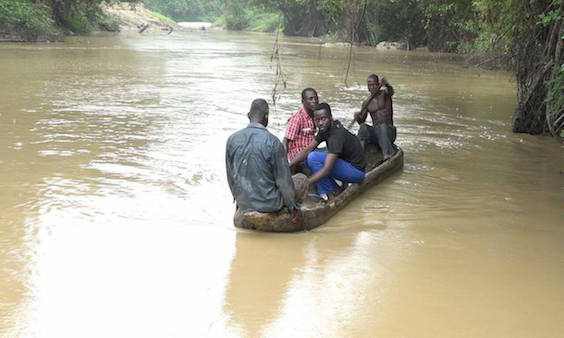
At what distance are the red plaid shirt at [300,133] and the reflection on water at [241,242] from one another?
85 centimetres

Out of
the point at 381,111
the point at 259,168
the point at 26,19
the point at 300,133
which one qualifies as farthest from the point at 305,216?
the point at 26,19

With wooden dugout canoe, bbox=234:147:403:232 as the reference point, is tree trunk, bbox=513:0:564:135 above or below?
above

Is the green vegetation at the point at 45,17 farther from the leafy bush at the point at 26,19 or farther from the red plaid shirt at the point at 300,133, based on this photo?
the red plaid shirt at the point at 300,133

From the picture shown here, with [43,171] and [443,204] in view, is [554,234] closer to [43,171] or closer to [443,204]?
[443,204]

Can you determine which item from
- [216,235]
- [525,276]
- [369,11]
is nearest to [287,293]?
[216,235]

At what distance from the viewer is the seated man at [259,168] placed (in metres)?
5.57

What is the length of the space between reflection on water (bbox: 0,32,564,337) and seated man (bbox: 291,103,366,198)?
0.35 m

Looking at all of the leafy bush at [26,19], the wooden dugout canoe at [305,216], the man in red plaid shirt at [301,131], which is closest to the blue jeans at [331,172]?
the wooden dugout canoe at [305,216]

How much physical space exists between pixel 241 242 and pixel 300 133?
175cm

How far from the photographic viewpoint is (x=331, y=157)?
6277mm

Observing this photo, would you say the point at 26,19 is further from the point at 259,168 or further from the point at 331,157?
the point at 259,168

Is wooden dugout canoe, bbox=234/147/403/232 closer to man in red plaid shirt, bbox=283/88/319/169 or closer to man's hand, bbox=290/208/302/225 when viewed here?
man's hand, bbox=290/208/302/225

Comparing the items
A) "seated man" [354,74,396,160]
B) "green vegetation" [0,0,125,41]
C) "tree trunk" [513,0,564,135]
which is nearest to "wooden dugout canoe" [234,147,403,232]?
"seated man" [354,74,396,160]

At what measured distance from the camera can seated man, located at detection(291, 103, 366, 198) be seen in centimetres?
628
